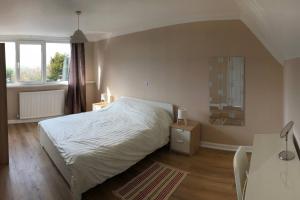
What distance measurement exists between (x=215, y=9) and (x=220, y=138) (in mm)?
2139

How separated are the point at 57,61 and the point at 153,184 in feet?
15.7

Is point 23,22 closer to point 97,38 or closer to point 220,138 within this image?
point 97,38

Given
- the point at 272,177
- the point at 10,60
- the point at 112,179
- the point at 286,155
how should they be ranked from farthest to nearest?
1. the point at 10,60
2. the point at 112,179
3. the point at 286,155
4. the point at 272,177

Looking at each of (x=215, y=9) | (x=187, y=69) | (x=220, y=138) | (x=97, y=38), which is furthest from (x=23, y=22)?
(x=220, y=138)

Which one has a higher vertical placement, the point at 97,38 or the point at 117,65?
the point at 97,38

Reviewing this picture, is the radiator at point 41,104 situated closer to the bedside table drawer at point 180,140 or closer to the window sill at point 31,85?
the window sill at point 31,85

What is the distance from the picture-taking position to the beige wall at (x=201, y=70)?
3.69 meters

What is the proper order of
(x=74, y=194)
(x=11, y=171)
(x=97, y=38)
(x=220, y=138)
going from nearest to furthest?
1. (x=74, y=194)
2. (x=11, y=171)
3. (x=220, y=138)
4. (x=97, y=38)

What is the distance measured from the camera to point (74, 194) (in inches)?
97.1

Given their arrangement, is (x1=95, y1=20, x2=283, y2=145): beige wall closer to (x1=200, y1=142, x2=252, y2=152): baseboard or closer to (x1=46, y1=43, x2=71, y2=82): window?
(x1=200, y1=142, x2=252, y2=152): baseboard

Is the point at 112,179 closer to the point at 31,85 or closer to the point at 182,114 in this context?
the point at 182,114

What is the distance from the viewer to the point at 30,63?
237 inches

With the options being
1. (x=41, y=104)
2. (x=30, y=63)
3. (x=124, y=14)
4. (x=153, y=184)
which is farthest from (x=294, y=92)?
(x=30, y=63)

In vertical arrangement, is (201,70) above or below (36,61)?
below
